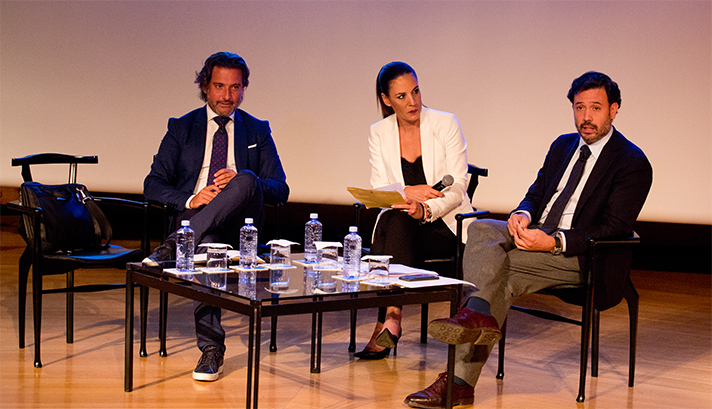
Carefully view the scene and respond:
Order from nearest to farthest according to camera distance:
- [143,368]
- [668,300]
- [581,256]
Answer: [581,256]
[143,368]
[668,300]

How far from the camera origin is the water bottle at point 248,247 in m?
2.54

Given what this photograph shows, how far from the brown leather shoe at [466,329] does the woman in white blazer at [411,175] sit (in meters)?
0.72

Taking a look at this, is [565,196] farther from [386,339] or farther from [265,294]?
[265,294]

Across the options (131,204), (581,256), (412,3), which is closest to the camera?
(581,256)

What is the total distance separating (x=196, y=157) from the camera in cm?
345

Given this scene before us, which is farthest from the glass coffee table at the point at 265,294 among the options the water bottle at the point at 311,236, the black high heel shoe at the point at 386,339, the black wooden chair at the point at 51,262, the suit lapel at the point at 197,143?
the suit lapel at the point at 197,143

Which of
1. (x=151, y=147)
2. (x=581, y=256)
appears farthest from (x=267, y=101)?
(x=581, y=256)

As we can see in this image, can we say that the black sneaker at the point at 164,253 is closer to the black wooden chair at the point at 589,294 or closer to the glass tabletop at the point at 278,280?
the glass tabletop at the point at 278,280

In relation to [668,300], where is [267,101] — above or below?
above

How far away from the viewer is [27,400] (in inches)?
100

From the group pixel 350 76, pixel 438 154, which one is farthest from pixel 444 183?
pixel 350 76

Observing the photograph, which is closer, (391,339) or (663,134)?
(391,339)

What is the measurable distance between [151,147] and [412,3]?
224 cm

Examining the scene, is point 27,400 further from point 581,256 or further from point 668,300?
point 668,300
